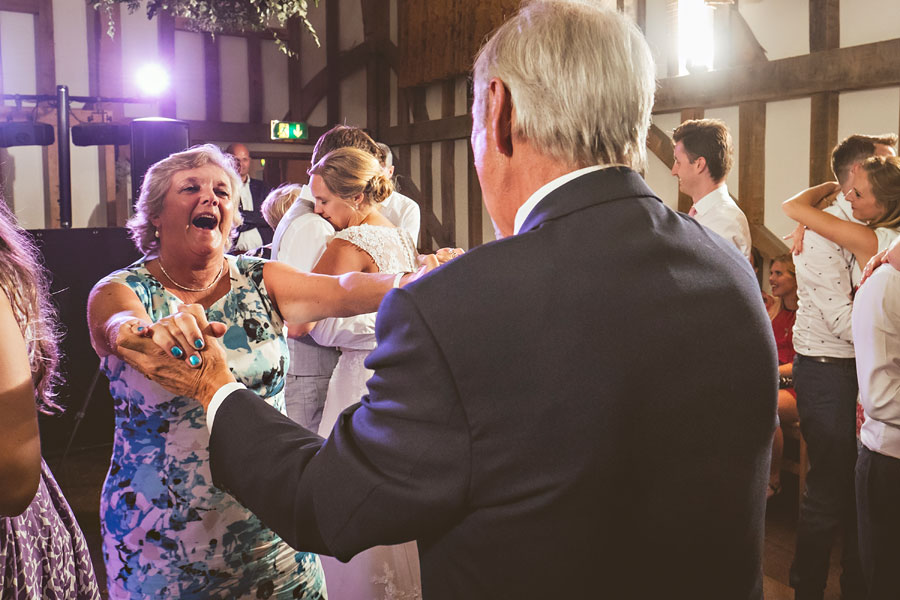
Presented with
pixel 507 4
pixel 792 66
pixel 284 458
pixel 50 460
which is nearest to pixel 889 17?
pixel 792 66

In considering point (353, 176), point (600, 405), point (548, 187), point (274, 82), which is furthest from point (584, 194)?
point (274, 82)

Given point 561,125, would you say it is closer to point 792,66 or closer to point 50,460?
point 792,66

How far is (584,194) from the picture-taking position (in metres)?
0.95

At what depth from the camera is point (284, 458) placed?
1009mm

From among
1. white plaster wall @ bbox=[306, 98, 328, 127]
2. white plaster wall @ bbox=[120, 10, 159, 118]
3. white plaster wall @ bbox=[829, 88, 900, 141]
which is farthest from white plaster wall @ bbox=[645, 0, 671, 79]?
white plaster wall @ bbox=[120, 10, 159, 118]

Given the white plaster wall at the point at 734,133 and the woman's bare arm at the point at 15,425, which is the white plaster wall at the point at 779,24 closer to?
the white plaster wall at the point at 734,133

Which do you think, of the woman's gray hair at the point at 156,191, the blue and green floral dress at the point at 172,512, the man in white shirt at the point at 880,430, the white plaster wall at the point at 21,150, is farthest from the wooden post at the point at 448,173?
the blue and green floral dress at the point at 172,512

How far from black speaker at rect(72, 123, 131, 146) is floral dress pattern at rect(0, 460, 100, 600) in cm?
523

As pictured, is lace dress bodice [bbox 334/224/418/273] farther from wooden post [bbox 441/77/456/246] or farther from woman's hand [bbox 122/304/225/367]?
wooden post [bbox 441/77/456/246]

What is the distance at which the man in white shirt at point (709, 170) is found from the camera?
344 cm

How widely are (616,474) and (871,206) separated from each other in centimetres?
241

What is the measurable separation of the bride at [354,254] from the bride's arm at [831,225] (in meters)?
1.56

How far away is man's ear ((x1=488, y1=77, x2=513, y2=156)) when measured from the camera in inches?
39.4

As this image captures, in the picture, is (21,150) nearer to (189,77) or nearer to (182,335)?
(189,77)
